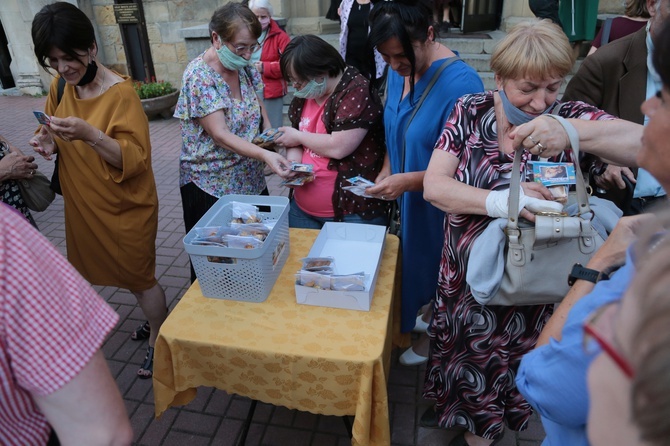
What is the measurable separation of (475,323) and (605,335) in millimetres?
1355

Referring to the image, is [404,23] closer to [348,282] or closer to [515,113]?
[515,113]

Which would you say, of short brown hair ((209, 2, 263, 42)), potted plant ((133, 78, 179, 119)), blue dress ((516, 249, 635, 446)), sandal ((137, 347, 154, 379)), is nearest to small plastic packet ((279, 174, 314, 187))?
short brown hair ((209, 2, 263, 42))

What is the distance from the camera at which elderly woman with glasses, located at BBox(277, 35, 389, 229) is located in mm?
2406

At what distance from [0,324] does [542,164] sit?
1.69 meters

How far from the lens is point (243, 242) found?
1.84 meters

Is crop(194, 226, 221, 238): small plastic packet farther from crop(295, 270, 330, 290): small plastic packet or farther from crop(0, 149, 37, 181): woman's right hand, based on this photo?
crop(0, 149, 37, 181): woman's right hand

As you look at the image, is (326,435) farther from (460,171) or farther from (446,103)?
(446,103)

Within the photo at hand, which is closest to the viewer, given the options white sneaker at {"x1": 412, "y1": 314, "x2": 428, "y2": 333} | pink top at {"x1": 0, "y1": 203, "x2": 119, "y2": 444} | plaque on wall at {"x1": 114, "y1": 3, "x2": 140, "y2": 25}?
pink top at {"x1": 0, "y1": 203, "x2": 119, "y2": 444}

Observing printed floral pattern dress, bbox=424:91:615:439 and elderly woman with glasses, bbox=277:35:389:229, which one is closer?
printed floral pattern dress, bbox=424:91:615:439

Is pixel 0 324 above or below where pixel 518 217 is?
above

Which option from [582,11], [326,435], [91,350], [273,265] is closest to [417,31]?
[273,265]

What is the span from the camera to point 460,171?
188 centimetres

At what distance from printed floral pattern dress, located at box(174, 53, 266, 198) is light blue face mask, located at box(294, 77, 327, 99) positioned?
479mm

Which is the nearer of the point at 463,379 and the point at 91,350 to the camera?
the point at 91,350
